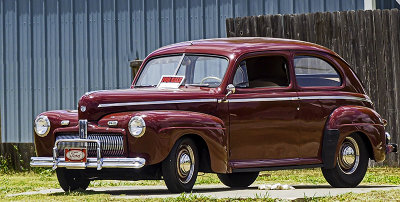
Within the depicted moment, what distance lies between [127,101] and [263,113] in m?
1.58

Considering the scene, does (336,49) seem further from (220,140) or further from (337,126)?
(220,140)

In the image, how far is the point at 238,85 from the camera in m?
10.5

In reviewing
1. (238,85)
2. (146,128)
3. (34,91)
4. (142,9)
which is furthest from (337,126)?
(34,91)

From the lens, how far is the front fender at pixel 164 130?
946 centimetres

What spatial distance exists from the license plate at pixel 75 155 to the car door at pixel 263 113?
1.61 meters

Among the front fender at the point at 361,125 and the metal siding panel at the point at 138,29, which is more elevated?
the metal siding panel at the point at 138,29

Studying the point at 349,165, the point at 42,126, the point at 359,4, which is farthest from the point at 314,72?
the point at 359,4

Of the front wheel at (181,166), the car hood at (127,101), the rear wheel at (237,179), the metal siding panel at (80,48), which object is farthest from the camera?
the metal siding panel at (80,48)

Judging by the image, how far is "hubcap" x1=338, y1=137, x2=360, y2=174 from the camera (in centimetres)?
1122

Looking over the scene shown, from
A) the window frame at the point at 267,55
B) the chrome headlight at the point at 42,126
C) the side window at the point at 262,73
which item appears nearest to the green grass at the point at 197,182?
the chrome headlight at the point at 42,126

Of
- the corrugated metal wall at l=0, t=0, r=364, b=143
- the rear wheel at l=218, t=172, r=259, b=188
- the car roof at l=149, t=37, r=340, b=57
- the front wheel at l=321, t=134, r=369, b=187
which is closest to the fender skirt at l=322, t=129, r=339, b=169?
the front wheel at l=321, t=134, r=369, b=187

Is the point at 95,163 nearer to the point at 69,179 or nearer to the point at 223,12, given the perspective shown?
the point at 69,179

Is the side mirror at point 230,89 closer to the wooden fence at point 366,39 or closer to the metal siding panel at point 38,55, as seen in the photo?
the wooden fence at point 366,39

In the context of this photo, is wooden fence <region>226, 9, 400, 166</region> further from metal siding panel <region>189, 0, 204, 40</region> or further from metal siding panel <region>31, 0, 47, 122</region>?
metal siding panel <region>31, 0, 47, 122</region>
